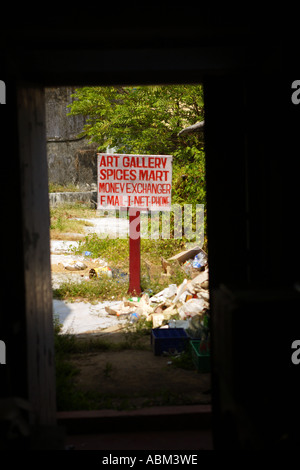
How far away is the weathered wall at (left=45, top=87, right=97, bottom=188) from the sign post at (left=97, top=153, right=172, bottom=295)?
20138 mm

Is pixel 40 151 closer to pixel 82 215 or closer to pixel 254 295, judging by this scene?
pixel 254 295

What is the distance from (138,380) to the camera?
5.10 m

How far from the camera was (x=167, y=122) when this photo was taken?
14.6 metres

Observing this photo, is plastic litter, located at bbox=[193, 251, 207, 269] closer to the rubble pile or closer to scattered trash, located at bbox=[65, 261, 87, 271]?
the rubble pile

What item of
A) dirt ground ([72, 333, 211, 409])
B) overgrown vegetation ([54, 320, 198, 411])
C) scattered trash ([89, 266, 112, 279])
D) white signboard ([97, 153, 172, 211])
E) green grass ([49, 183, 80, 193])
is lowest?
dirt ground ([72, 333, 211, 409])

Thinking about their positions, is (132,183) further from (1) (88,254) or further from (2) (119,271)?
(1) (88,254)

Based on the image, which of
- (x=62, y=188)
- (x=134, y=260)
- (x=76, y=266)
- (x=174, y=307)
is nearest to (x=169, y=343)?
(x=174, y=307)

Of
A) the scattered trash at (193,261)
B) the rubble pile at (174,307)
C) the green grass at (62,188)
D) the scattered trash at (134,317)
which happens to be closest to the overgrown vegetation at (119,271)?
the scattered trash at (193,261)

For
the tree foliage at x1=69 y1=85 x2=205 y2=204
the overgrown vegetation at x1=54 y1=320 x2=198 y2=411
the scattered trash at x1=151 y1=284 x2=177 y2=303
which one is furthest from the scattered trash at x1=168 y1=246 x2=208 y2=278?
the overgrown vegetation at x1=54 y1=320 x2=198 y2=411

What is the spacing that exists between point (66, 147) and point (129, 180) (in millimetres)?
21985

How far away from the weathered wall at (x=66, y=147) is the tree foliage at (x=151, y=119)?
1360 centimetres

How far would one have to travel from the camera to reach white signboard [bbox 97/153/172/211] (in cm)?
960

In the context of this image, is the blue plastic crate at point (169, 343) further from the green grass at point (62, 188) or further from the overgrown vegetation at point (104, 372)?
the green grass at point (62, 188)

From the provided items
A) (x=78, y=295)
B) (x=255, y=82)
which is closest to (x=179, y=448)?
(x=255, y=82)
